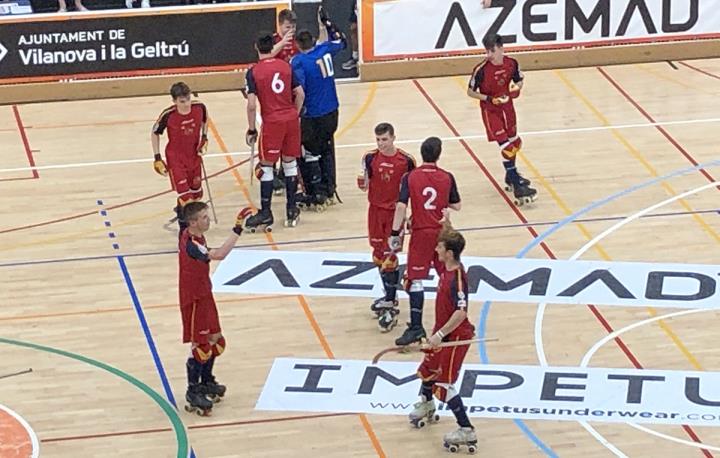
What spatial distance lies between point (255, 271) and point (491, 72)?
417 centimetres

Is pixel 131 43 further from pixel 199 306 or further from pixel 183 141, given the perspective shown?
pixel 199 306

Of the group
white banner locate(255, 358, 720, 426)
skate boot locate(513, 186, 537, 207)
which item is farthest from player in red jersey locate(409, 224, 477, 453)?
skate boot locate(513, 186, 537, 207)

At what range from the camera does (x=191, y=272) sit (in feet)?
48.6

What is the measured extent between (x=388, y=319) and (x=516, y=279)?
205 cm

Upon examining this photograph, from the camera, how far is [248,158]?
22578mm

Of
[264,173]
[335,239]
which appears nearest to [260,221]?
[264,173]

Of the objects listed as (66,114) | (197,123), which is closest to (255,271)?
(197,123)

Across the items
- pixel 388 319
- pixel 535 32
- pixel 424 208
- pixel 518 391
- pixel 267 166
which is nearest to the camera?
pixel 518 391

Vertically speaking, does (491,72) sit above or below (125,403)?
above

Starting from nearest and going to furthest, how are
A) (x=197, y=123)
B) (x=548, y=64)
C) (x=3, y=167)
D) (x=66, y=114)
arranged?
(x=197, y=123), (x=3, y=167), (x=66, y=114), (x=548, y=64)

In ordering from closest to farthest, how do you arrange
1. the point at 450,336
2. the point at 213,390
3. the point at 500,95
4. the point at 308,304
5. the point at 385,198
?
the point at 450,336, the point at 213,390, the point at 385,198, the point at 308,304, the point at 500,95

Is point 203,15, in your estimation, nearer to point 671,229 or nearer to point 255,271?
point 255,271

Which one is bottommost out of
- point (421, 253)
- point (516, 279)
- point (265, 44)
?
point (516, 279)

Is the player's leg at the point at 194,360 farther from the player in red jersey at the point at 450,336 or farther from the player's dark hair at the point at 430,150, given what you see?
the player's dark hair at the point at 430,150
